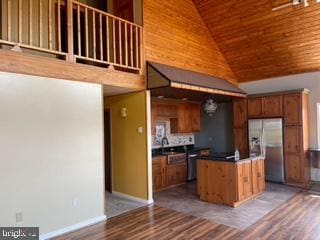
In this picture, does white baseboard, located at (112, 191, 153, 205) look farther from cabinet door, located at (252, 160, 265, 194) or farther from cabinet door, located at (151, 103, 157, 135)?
cabinet door, located at (252, 160, 265, 194)

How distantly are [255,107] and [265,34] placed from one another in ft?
6.32

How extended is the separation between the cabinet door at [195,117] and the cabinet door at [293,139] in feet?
8.46

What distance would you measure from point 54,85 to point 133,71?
5.85 ft

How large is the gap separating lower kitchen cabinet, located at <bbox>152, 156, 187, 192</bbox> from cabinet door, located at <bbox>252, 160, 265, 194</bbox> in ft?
6.53

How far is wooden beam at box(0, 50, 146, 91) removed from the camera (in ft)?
11.5

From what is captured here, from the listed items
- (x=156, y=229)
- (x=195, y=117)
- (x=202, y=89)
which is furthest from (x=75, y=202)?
(x=195, y=117)

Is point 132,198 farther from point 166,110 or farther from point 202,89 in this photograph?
point 202,89

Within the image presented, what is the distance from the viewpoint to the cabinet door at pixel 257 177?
5.55 meters

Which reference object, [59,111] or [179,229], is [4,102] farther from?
[179,229]

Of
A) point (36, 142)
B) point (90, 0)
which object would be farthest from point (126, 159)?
point (90, 0)

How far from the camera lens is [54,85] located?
392cm

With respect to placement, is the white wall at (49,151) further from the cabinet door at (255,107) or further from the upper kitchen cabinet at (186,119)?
the cabinet door at (255,107)

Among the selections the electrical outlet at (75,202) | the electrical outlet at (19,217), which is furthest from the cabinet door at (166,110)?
the electrical outlet at (19,217)

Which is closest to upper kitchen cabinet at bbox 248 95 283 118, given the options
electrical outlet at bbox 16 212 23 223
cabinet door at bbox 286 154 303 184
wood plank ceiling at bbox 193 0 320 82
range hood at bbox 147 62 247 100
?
wood plank ceiling at bbox 193 0 320 82
